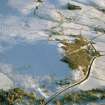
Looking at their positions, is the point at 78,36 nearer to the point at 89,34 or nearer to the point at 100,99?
the point at 89,34

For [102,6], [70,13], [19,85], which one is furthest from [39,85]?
[102,6]

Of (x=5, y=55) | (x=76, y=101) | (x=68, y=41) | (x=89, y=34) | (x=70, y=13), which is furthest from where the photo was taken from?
(x=70, y=13)

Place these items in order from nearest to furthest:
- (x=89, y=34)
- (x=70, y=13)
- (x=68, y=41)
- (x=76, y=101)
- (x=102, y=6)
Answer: (x=76, y=101), (x=68, y=41), (x=89, y=34), (x=70, y=13), (x=102, y=6)

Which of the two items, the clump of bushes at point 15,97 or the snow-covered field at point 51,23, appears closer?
the clump of bushes at point 15,97

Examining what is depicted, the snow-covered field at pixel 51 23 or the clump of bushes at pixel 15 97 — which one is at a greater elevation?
the snow-covered field at pixel 51 23

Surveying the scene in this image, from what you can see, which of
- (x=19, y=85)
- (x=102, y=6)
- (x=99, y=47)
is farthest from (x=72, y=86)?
(x=102, y=6)

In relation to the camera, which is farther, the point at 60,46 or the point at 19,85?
the point at 60,46

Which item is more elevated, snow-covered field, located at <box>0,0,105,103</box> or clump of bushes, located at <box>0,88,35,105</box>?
snow-covered field, located at <box>0,0,105,103</box>

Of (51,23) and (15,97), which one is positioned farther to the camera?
(51,23)

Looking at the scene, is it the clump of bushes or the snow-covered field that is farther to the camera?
the snow-covered field
